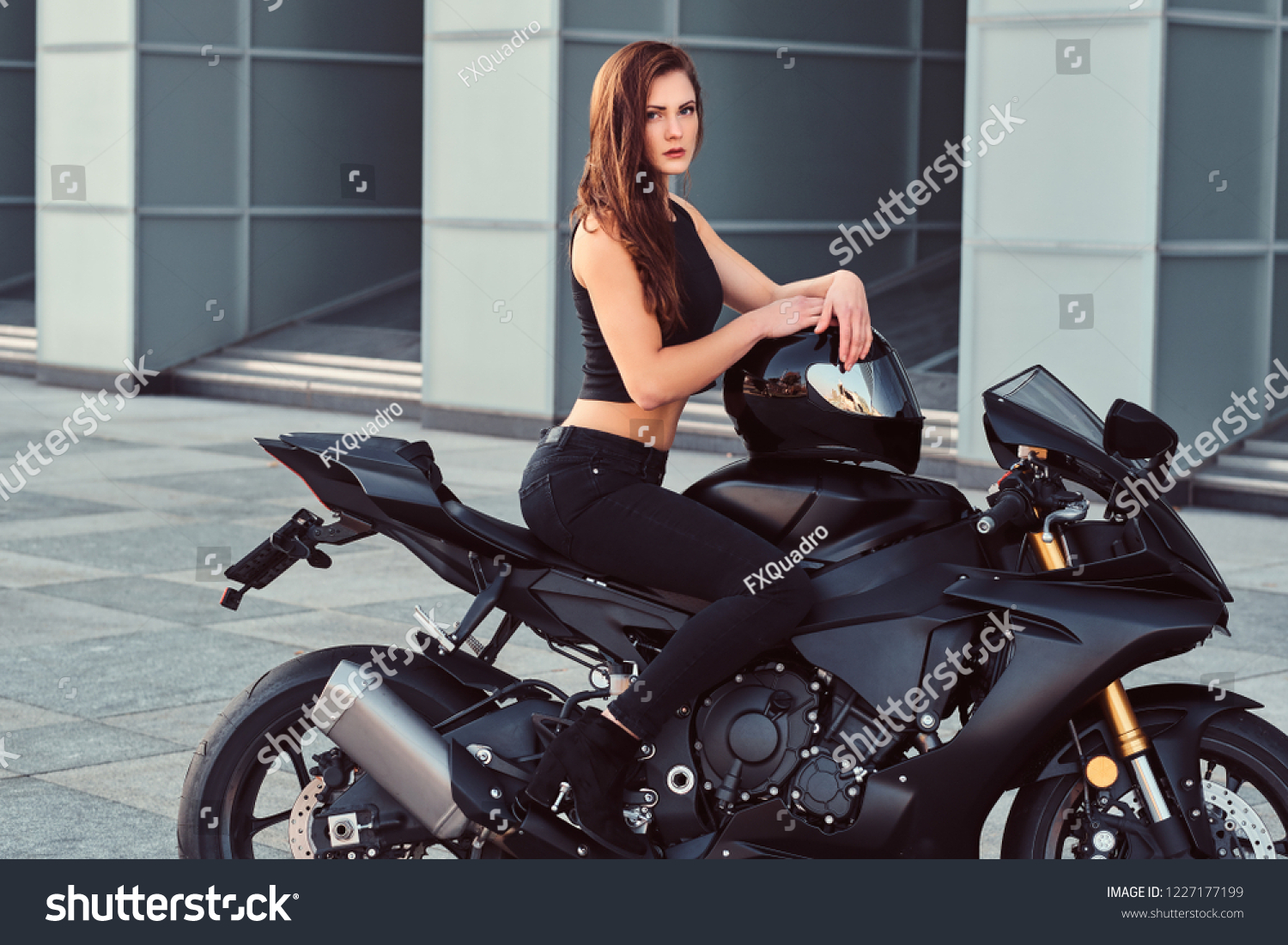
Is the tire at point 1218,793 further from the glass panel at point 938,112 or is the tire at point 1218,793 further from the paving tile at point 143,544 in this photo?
the glass panel at point 938,112

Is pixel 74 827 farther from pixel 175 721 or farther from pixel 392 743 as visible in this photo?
pixel 392 743

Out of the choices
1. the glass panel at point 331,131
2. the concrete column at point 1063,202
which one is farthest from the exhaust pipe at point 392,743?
the glass panel at point 331,131

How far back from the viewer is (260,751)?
376 cm

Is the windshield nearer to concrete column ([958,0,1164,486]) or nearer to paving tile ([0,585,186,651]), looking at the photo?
paving tile ([0,585,186,651])

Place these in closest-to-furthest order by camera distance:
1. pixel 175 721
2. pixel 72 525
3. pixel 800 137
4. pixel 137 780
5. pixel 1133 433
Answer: pixel 1133 433 → pixel 137 780 → pixel 175 721 → pixel 72 525 → pixel 800 137

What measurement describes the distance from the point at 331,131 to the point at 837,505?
14.8m

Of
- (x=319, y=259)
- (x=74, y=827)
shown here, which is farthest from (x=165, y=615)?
(x=319, y=259)

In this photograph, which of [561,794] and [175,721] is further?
[175,721]

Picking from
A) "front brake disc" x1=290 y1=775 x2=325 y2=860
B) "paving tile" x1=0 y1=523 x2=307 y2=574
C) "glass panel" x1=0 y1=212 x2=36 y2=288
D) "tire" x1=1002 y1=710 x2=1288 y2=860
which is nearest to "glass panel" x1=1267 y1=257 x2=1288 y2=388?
"paving tile" x1=0 y1=523 x2=307 y2=574

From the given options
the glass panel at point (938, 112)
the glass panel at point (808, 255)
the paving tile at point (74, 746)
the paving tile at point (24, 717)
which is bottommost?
the paving tile at point (74, 746)

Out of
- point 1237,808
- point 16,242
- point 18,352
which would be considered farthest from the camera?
point 16,242

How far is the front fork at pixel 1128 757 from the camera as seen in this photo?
341cm

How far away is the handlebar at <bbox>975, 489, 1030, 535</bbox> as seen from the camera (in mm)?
3455

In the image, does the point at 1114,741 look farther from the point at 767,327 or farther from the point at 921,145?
the point at 921,145
